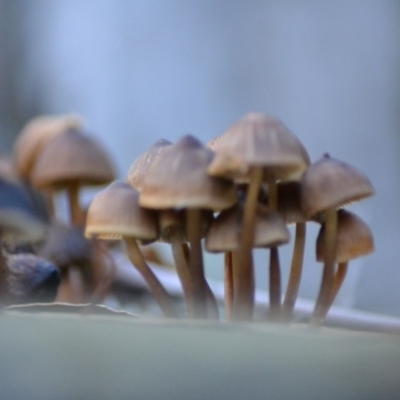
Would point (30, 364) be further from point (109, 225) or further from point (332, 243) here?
point (332, 243)

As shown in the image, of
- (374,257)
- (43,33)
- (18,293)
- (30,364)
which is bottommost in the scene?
(374,257)

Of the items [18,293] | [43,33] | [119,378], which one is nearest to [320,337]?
[119,378]

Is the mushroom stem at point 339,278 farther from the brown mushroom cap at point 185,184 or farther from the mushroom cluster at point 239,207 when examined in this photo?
Answer: the brown mushroom cap at point 185,184

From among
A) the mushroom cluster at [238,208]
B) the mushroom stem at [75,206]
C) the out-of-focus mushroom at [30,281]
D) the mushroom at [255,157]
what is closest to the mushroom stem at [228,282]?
the mushroom cluster at [238,208]

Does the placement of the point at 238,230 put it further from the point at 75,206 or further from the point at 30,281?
the point at 75,206

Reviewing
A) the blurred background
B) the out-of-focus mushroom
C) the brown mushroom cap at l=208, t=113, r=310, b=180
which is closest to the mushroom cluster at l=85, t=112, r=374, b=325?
the brown mushroom cap at l=208, t=113, r=310, b=180
